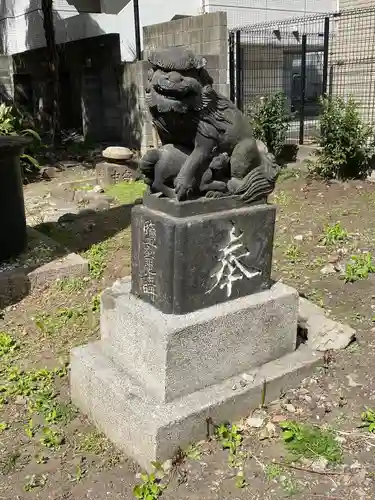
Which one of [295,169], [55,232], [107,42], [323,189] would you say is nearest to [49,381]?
[55,232]

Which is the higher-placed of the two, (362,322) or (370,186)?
(370,186)

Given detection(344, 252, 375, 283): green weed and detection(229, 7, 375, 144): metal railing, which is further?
detection(229, 7, 375, 144): metal railing

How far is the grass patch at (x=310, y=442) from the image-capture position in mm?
2668

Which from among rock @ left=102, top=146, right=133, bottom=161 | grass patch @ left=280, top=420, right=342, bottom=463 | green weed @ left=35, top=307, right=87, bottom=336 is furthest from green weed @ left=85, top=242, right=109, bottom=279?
rock @ left=102, top=146, right=133, bottom=161

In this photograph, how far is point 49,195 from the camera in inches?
323

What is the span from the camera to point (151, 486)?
8.30 feet

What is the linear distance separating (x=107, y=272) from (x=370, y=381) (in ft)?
8.82

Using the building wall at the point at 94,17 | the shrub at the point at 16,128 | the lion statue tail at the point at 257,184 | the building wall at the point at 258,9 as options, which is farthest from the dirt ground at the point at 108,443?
the building wall at the point at 258,9

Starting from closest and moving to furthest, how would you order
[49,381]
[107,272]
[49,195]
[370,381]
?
1. [370,381]
2. [49,381]
3. [107,272]
4. [49,195]

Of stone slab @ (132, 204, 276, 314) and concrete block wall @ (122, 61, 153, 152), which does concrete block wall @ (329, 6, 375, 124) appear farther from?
stone slab @ (132, 204, 276, 314)

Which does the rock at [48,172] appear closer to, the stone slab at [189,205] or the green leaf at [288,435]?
the stone slab at [189,205]

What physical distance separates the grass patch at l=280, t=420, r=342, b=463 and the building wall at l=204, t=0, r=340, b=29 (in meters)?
14.0

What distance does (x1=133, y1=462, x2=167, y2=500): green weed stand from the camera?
8.21 feet

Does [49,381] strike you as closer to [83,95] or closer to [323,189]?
[323,189]
